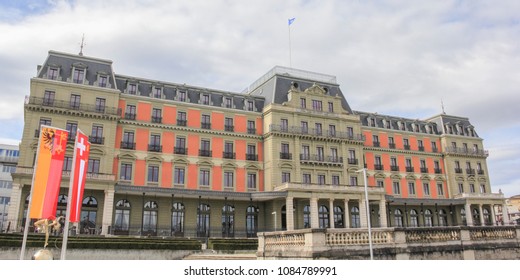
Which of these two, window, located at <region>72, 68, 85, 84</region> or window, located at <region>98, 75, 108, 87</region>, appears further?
window, located at <region>98, 75, 108, 87</region>

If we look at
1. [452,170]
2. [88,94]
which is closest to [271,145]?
[88,94]

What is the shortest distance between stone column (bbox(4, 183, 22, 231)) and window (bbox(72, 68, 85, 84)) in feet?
38.6

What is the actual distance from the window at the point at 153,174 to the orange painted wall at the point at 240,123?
1042cm

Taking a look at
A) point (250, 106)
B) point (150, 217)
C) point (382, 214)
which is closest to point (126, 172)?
point (150, 217)

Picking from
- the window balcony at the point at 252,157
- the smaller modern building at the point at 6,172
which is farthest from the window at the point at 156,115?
the smaller modern building at the point at 6,172

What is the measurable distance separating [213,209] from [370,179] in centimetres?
2259

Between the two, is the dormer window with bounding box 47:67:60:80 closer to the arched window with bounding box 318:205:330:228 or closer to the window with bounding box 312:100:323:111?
the window with bounding box 312:100:323:111

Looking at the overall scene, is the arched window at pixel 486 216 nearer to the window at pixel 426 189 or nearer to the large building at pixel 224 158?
the large building at pixel 224 158

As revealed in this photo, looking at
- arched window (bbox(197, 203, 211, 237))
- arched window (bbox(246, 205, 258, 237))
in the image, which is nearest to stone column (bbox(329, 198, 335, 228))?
arched window (bbox(246, 205, 258, 237))

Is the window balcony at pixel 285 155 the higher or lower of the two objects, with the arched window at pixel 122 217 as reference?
higher

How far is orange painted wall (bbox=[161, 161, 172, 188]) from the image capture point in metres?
43.0

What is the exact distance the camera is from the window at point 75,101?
40.5 meters

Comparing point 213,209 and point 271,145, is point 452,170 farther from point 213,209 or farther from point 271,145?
point 213,209

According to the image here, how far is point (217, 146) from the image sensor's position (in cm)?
4644
